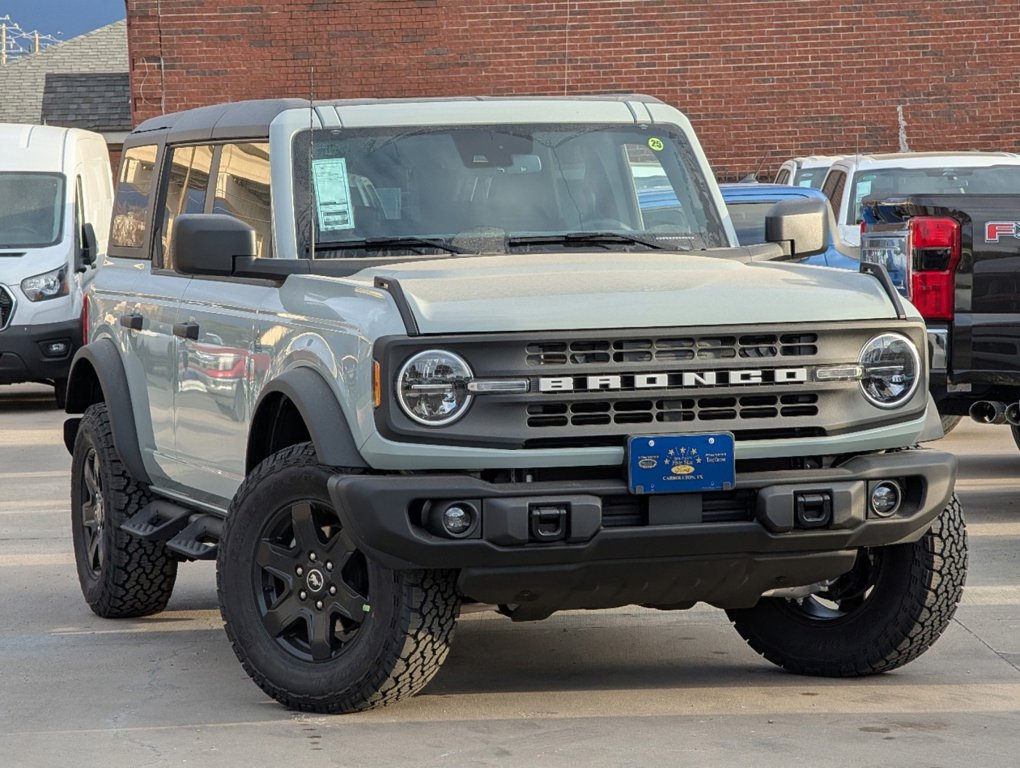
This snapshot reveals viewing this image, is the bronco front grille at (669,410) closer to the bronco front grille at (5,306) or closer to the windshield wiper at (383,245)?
the windshield wiper at (383,245)

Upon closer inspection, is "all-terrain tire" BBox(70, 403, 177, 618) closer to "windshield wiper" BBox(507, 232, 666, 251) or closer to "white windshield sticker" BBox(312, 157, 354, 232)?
"white windshield sticker" BBox(312, 157, 354, 232)

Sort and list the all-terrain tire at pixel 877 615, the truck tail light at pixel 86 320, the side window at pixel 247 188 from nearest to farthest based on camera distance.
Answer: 1. the all-terrain tire at pixel 877 615
2. the side window at pixel 247 188
3. the truck tail light at pixel 86 320

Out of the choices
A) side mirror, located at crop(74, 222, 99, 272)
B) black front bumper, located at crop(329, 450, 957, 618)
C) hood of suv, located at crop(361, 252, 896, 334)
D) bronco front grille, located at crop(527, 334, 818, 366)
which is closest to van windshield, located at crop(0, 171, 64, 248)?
side mirror, located at crop(74, 222, 99, 272)

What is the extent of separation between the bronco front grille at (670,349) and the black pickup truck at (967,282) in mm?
3505

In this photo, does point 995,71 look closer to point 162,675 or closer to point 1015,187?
point 1015,187

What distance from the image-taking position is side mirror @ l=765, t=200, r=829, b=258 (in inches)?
263

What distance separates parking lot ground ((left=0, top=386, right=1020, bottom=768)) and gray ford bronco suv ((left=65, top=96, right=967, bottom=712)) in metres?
0.19

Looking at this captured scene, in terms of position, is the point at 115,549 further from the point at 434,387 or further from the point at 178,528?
the point at 434,387

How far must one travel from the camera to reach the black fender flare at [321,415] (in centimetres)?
531

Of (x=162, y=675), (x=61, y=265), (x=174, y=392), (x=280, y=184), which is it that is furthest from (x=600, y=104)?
(x=61, y=265)

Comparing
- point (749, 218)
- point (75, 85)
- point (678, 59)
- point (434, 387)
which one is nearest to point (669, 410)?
point (434, 387)

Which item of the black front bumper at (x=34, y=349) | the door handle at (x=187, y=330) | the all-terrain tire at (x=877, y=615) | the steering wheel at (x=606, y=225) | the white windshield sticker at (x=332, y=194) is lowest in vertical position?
the black front bumper at (x=34, y=349)

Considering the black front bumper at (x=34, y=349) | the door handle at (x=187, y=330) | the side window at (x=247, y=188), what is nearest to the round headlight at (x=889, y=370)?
the side window at (x=247, y=188)

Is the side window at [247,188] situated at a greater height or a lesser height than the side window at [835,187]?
greater
